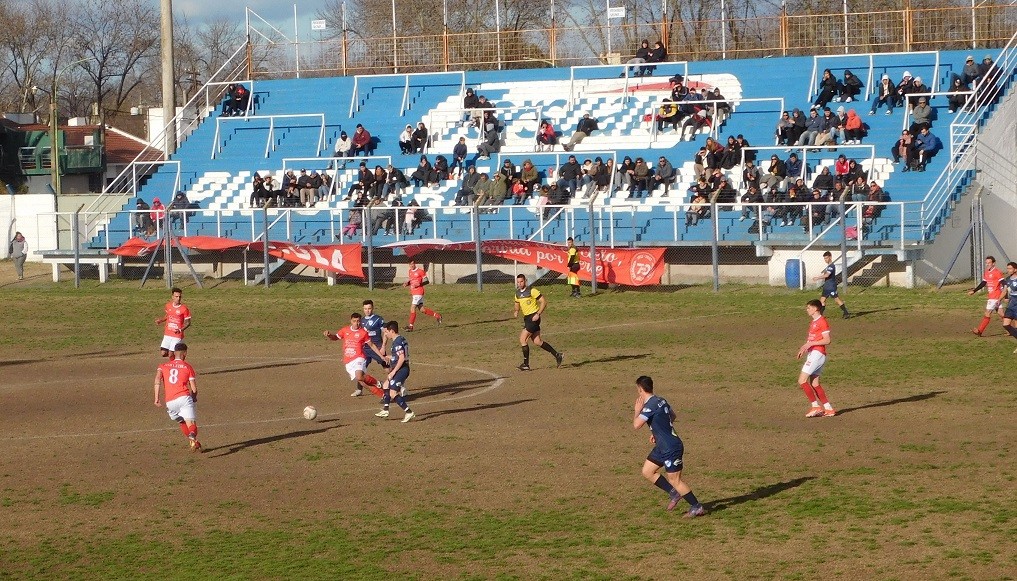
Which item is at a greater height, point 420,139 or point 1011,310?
point 420,139

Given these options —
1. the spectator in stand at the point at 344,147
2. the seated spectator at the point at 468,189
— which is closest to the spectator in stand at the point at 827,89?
the seated spectator at the point at 468,189

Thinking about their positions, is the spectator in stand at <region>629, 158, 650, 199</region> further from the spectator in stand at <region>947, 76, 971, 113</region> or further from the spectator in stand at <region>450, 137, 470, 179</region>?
the spectator in stand at <region>947, 76, 971, 113</region>

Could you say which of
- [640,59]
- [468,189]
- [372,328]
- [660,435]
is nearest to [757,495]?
[660,435]

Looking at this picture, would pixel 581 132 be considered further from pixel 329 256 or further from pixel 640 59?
pixel 329 256

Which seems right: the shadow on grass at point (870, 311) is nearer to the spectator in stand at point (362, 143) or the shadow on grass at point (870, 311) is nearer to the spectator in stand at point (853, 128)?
the spectator in stand at point (853, 128)

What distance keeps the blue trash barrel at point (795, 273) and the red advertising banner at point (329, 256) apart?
493 inches

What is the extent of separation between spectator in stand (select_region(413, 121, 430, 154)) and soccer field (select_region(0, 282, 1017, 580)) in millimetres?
15756

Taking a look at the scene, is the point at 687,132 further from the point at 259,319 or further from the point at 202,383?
the point at 202,383

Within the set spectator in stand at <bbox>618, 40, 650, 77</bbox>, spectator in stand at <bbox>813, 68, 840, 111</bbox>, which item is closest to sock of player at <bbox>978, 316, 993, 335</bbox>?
spectator in stand at <bbox>813, 68, 840, 111</bbox>

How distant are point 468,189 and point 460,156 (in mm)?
2929

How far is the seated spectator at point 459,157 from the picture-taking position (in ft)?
146

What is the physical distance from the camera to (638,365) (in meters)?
25.5

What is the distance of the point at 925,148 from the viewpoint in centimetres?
3872

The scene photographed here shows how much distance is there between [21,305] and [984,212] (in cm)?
2820
